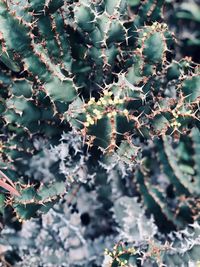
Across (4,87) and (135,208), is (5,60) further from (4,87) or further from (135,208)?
(135,208)

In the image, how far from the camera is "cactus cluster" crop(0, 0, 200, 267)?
84.3 inches

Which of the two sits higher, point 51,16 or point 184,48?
point 51,16

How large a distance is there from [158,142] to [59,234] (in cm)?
76

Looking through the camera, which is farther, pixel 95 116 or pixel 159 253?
pixel 159 253

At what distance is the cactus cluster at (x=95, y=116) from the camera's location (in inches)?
84.3

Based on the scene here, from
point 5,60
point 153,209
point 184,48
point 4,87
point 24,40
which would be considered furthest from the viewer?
point 184,48

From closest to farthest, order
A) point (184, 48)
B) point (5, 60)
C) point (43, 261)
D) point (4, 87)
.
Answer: point (5, 60) → point (4, 87) → point (43, 261) → point (184, 48)

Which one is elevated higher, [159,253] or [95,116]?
[95,116]

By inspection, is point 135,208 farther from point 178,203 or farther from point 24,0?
point 24,0

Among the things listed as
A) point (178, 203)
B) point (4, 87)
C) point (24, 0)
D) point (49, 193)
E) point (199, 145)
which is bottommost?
point (178, 203)

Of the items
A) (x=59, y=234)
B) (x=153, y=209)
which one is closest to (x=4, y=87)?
(x=59, y=234)

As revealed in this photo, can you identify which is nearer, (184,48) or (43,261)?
(43,261)

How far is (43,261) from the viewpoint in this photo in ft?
8.92

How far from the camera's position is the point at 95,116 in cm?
202
